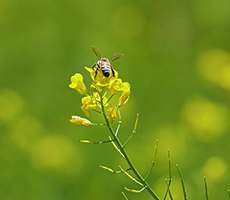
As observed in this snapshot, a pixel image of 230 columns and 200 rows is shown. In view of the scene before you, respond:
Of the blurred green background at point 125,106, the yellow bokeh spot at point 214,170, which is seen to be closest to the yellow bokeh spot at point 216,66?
the blurred green background at point 125,106

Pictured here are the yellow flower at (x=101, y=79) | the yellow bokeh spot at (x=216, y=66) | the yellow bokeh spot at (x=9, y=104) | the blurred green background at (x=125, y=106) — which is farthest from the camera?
the yellow bokeh spot at (x=216, y=66)

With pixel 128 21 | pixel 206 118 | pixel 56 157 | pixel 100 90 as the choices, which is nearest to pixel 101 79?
pixel 100 90

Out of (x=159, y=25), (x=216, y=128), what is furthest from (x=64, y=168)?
(x=159, y=25)

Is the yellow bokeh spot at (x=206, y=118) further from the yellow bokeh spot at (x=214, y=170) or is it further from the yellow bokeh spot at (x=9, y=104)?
the yellow bokeh spot at (x=9, y=104)

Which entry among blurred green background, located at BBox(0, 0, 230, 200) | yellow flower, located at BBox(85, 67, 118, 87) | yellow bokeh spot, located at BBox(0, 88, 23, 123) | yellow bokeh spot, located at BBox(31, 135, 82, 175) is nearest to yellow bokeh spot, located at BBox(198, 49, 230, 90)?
blurred green background, located at BBox(0, 0, 230, 200)

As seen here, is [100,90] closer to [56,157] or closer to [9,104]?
[56,157]

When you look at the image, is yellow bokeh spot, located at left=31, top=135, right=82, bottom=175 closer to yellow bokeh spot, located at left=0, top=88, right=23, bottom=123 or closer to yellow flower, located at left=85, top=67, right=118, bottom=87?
yellow bokeh spot, located at left=0, top=88, right=23, bottom=123
